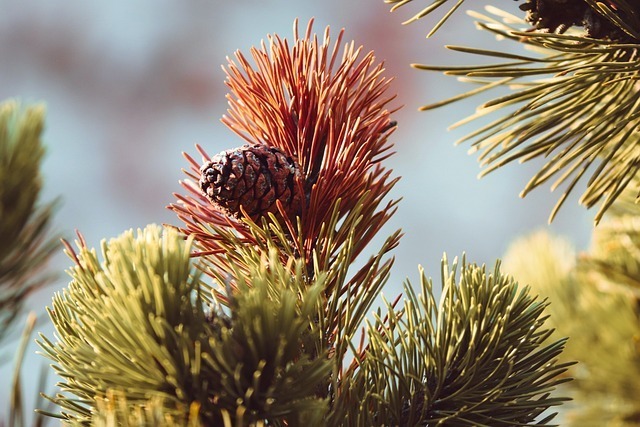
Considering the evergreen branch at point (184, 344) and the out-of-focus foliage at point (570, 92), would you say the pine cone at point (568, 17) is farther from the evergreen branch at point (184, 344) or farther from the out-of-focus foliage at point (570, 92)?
the evergreen branch at point (184, 344)

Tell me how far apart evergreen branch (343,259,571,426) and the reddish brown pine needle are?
64 mm

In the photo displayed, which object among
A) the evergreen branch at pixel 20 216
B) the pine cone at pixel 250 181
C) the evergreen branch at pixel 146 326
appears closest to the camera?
the evergreen branch at pixel 146 326

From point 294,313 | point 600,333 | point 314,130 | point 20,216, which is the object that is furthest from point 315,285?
point 600,333

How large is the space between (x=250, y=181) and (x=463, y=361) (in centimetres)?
15

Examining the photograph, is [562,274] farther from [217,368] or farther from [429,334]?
[217,368]

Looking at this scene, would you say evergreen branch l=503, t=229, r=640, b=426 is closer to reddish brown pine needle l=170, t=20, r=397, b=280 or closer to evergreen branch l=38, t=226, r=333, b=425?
reddish brown pine needle l=170, t=20, r=397, b=280

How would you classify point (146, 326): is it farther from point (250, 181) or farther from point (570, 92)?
point (570, 92)

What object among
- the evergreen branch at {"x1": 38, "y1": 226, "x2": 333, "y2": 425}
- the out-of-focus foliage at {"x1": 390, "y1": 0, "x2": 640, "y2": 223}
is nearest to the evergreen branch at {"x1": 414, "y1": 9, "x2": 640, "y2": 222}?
the out-of-focus foliage at {"x1": 390, "y1": 0, "x2": 640, "y2": 223}

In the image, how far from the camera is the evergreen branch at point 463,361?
399mm

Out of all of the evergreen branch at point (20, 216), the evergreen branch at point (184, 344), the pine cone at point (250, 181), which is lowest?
the evergreen branch at point (184, 344)

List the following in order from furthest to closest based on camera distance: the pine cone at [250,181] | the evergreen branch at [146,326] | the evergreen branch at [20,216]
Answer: the evergreen branch at [20,216], the pine cone at [250,181], the evergreen branch at [146,326]

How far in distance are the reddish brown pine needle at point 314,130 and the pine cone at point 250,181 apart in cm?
1

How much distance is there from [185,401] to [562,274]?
92 cm

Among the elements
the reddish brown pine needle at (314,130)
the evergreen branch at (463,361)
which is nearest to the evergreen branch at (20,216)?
the reddish brown pine needle at (314,130)
